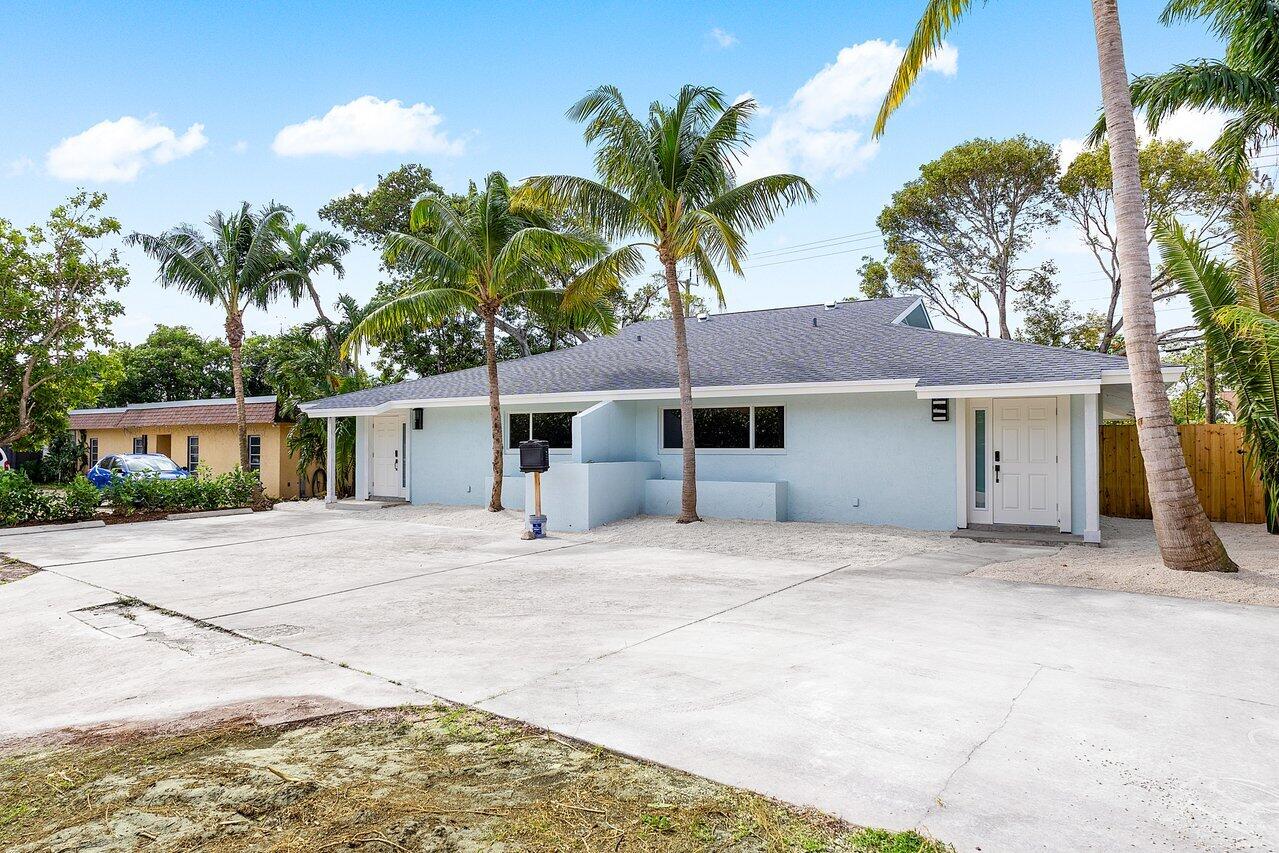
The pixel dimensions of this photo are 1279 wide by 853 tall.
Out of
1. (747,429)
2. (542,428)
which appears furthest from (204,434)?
(747,429)

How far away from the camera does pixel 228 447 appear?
23516 mm

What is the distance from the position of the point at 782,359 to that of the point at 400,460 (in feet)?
34.3

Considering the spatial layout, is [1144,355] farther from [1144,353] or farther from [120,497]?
[120,497]

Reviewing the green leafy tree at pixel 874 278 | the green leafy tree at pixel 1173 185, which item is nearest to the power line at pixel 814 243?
the green leafy tree at pixel 874 278

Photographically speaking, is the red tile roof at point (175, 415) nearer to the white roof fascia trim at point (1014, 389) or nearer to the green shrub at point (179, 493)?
the green shrub at point (179, 493)

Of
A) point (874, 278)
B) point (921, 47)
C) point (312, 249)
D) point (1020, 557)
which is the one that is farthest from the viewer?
point (874, 278)

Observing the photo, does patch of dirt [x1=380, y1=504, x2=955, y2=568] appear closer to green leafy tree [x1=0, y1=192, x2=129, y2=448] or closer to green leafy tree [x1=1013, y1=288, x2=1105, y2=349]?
green leafy tree [x1=0, y1=192, x2=129, y2=448]

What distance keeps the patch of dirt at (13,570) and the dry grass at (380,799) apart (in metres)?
7.26

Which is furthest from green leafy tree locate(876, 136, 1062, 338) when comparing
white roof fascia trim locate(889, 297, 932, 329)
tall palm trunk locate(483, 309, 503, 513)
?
tall palm trunk locate(483, 309, 503, 513)

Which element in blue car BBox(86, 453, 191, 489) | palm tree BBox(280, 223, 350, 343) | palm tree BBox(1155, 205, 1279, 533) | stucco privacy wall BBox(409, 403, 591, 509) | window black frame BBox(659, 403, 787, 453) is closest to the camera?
palm tree BBox(1155, 205, 1279, 533)

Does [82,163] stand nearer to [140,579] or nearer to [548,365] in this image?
[548,365]

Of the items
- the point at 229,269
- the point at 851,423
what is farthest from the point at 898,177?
the point at 229,269

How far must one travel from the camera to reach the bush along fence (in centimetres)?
1460

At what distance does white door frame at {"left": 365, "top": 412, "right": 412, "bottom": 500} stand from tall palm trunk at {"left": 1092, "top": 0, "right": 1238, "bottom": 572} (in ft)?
51.2
